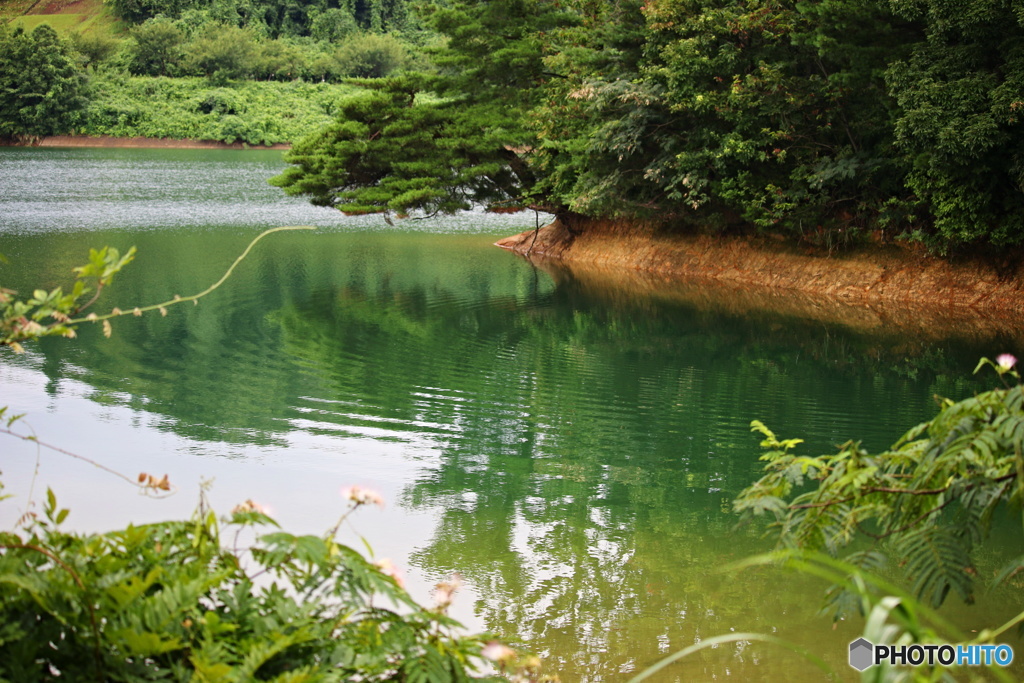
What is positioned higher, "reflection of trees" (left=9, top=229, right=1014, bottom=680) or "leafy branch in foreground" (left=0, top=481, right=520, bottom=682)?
"leafy branch in foreground" (left=0, top=481, right=520, bottom=682)

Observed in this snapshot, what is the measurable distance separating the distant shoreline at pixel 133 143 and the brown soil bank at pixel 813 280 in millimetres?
43714

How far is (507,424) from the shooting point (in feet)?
29.7

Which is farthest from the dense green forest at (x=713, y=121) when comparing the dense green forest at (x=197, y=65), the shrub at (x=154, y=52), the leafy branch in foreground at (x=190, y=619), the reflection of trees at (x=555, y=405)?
the shrub at (x=154, y=52)

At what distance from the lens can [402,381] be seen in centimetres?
1059

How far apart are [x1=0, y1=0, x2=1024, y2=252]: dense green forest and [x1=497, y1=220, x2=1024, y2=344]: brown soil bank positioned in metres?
0.54

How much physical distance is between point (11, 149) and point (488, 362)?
2063 inches

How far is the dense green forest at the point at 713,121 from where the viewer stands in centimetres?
1361

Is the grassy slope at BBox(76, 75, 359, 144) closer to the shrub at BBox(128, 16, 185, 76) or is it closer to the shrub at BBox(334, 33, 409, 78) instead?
the shrub at BBox(128, 16, 185, 76)

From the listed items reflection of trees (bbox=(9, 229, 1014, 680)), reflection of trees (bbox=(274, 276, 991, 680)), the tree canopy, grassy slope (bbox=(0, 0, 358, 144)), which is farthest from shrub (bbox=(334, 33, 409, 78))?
reflection of trees (bbox=(274, 276, 991, 680))

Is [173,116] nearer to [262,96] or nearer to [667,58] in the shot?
[262,96]

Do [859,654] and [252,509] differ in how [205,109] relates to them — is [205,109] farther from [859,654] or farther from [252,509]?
[252,509]

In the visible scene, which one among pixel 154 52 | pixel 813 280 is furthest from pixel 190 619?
pixel 154 52

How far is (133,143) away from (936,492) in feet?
211

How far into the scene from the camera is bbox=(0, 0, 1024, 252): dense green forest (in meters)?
13.6
